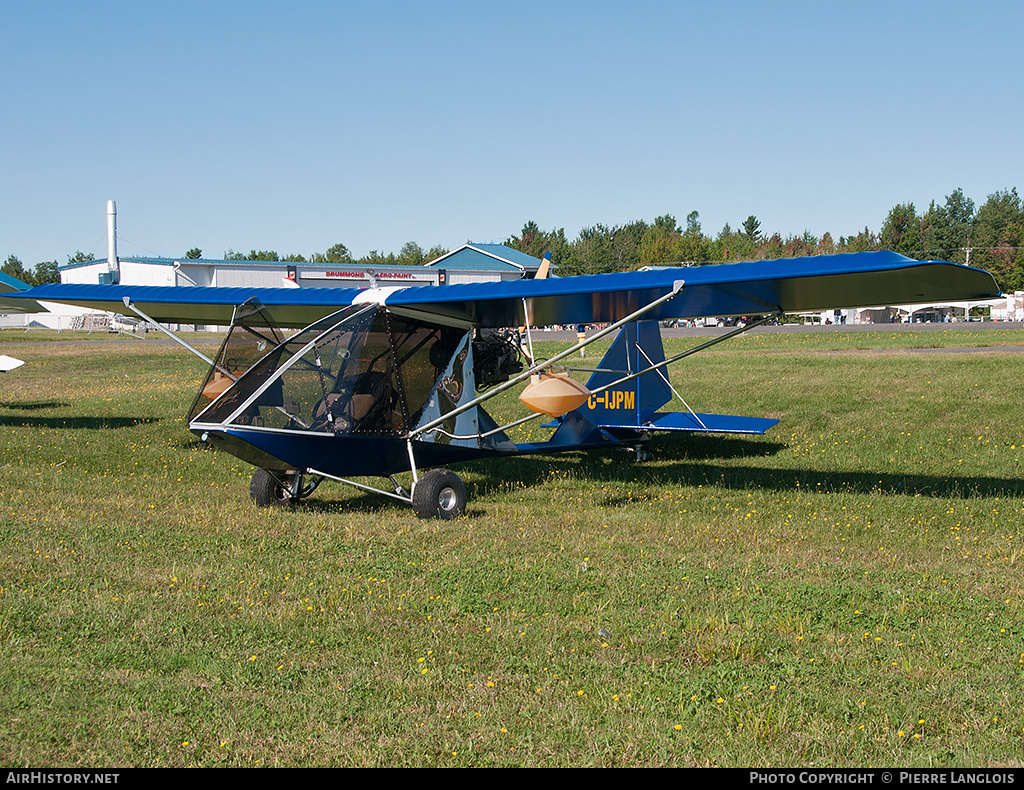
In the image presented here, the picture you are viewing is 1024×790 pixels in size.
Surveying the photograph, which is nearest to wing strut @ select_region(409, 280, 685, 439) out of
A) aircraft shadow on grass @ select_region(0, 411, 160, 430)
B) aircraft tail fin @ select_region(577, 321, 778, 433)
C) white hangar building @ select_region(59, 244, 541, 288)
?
aircraft tail fin @ select_region(577, 321, 778, 433)

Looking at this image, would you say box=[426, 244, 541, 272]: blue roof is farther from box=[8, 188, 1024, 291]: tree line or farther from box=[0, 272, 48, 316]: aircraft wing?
box=[0, 272, 48, 316]: aircraft wing

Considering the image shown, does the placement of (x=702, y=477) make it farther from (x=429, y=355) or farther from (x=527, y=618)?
(x=527, y=618)

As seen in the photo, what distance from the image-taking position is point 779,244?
119m

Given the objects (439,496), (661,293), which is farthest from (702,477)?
(439,496)

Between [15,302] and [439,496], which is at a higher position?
[15,302]

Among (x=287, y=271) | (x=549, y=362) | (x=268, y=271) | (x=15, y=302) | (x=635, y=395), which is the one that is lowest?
(x=635, y=395)

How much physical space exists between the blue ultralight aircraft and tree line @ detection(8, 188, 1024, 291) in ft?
293

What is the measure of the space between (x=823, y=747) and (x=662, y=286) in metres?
5.72

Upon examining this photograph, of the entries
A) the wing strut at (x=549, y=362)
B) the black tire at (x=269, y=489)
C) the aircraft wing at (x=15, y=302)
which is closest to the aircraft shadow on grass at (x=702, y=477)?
the black tire at (x=269, y=489)

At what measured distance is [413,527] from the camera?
8.73 meters

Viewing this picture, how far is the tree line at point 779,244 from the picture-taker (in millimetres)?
97875

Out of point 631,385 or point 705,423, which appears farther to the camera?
point 631,385

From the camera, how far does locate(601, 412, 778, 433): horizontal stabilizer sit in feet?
41.3

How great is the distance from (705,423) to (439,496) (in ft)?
17.5
